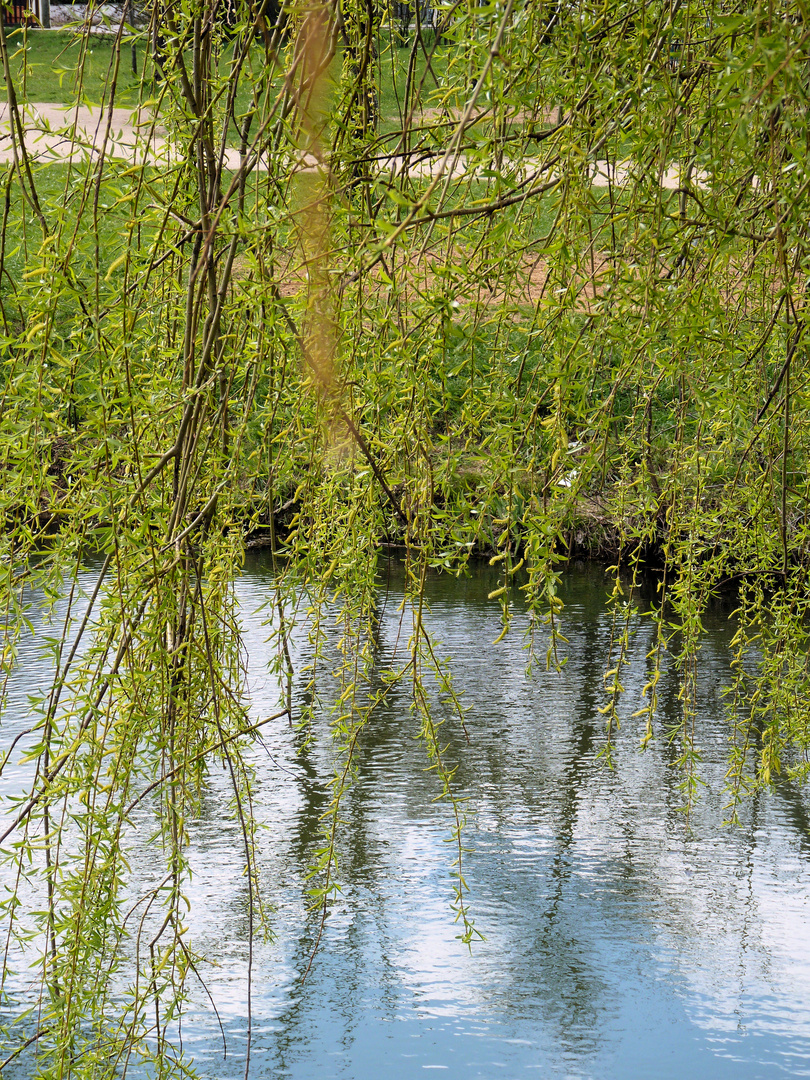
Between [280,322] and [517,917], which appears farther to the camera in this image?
[517,917]

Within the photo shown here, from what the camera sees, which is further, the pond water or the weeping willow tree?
the pond water

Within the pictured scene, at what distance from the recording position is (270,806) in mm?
3250

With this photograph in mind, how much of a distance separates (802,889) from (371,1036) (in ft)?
4.11

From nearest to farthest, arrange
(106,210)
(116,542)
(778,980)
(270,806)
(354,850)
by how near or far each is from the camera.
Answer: (116,542) < (106,210) < (778,980) < (354,850) < (270,806)

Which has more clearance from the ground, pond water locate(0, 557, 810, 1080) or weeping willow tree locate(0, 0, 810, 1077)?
weeping willow tree locate(0, 0, 810, 1077)

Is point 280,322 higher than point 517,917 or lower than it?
higher

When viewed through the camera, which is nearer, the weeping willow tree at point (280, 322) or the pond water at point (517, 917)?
the weeping willow tree at point (280, 322)

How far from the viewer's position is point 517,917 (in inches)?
109

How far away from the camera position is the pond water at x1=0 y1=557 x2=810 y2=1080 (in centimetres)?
231

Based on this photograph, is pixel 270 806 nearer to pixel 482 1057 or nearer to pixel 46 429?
pixel 482 1057

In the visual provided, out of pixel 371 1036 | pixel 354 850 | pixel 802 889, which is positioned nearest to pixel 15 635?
pixel 371 1036

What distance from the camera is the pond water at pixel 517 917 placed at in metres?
2.31

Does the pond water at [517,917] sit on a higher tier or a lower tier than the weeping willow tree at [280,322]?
lower

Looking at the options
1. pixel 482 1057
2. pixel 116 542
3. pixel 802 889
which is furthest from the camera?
pixel 802 889
